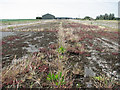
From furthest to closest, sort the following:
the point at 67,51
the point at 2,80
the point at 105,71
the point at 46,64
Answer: the point at 67,51
the point at 46,64
the point at 105,71
the point at 2,80

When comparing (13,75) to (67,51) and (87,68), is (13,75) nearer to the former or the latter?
(87,68)

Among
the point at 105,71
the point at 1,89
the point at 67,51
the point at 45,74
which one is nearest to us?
the point at 1,89

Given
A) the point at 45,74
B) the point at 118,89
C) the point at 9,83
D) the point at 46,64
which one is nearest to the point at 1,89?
the point at 9,83

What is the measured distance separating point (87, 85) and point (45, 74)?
152cm

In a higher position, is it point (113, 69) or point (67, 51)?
point (67, 51)

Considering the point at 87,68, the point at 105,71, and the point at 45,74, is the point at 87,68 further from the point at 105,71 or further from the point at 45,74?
the point at 45,74

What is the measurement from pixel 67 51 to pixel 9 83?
3713 millimetres

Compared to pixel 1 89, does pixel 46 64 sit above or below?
above

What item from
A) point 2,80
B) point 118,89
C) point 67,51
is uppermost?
point 67,51

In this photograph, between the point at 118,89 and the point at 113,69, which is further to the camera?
the point at 113,69

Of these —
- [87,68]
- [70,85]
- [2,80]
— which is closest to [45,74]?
[70,85]

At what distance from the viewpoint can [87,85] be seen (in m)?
2.83

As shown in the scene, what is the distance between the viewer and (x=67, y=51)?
5746 mm

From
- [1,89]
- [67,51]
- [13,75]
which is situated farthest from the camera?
[67,51]
